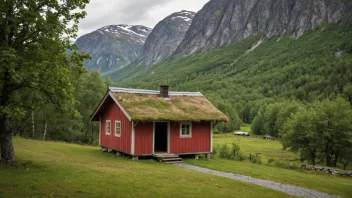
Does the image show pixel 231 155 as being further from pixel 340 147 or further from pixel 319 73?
pixel 319 73

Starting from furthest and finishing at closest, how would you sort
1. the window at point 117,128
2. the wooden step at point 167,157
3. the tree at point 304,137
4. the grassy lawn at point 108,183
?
the tree at point 304,137
the window at point 117,128
the wooden step at point 167,157
the grassy lawn at point 108,183

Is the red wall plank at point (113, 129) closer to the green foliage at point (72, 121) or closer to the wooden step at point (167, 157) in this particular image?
the wooden step at point (167, 157)

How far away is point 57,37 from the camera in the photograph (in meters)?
17.2

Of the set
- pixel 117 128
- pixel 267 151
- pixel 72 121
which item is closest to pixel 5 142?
pixel 117 128

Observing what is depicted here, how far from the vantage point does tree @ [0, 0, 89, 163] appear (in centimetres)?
1587

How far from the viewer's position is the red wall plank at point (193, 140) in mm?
26688

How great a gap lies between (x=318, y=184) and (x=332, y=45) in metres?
194

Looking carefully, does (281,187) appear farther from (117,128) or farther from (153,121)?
(117,128)

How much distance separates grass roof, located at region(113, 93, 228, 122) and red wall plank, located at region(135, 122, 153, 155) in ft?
3.91

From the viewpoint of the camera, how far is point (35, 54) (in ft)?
56.2

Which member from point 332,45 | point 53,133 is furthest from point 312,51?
point 53,133

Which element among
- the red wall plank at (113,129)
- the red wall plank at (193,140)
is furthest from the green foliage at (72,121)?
the red wall plank at (193,140)

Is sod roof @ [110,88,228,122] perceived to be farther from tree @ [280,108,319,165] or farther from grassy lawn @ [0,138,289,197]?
tree @ [280,108,319,165]

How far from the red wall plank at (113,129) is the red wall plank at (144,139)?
667mm
